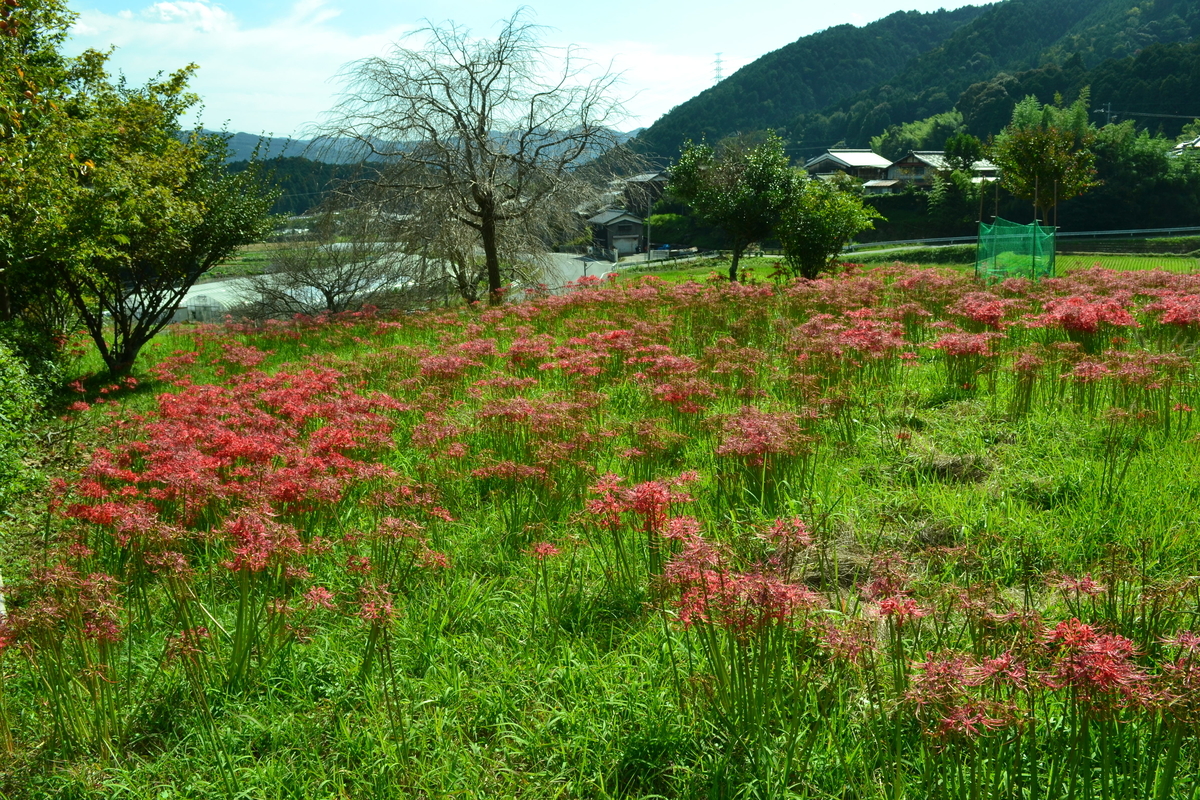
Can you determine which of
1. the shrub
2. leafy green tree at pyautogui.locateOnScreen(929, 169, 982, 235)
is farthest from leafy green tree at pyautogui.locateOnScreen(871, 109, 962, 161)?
the shrub

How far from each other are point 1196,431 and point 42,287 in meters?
14.4

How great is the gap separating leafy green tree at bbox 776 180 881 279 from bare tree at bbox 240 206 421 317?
8.95 meters

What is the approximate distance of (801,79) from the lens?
123688 millimetres

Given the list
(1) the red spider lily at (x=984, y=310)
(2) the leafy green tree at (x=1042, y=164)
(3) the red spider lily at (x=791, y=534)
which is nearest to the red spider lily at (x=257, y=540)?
(3) the red spider lily at (x=791, y=534)

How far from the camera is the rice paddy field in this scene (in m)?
2.56

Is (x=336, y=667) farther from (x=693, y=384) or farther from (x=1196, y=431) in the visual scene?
(x=1196, y=431)

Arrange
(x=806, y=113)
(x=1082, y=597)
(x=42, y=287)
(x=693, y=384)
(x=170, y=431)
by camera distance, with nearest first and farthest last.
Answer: (x=1082, y=597) < (x=170, y=431) < (x=693, y=384) < (x=42, y=287) < (x=806, y=113)

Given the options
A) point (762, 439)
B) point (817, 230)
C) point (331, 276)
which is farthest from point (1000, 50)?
point (762, 439)

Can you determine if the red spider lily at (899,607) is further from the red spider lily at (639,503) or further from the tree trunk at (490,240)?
the tree trunk at (490,240)

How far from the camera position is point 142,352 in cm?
1407

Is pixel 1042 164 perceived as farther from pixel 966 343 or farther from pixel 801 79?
pixel 801 79

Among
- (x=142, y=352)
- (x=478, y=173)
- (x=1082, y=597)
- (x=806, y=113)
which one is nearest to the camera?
(x=1082, y=597)

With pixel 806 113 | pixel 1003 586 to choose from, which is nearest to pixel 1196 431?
pixel 1003 586

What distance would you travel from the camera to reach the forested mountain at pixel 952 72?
231ft
